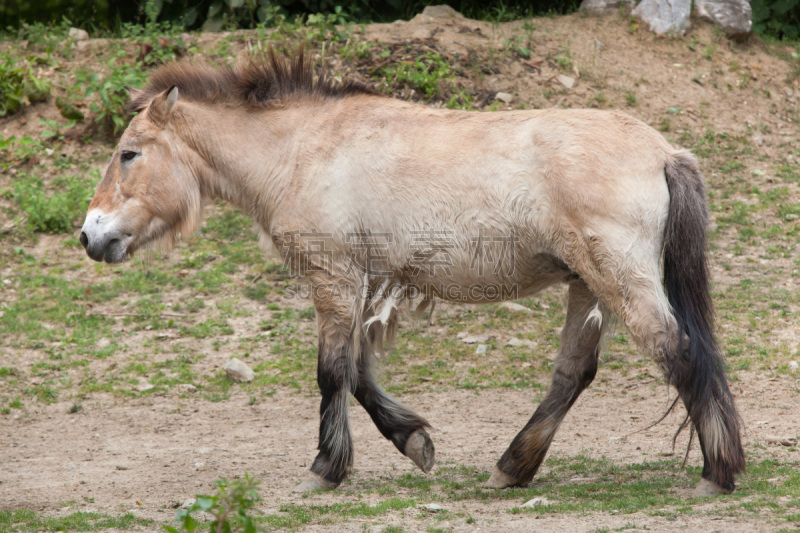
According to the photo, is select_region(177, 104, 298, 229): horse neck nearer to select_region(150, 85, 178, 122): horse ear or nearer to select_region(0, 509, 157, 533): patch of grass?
select_region(150, 85, 178, 122): horse ear

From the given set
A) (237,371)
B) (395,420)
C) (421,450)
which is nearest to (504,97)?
(237,371)

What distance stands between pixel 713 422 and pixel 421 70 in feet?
19.9

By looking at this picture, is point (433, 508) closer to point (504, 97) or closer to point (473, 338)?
point (473, 338)

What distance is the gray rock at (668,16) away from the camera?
33.6 ft

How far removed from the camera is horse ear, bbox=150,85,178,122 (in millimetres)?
4758

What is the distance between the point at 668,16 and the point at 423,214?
7196mm

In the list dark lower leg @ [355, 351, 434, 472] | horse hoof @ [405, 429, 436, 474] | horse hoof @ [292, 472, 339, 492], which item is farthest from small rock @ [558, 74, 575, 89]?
horse hoof @ [292, 472, 339, 492]

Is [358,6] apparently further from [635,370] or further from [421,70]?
[635,370]

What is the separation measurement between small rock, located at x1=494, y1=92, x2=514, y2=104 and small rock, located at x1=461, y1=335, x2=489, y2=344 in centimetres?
319

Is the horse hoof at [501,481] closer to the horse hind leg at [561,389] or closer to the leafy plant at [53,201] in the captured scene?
the horse hind leg at [561,389]

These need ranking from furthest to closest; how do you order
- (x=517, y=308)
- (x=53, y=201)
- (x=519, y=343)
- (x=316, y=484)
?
1. (x=53, y=201)
2. (x=517, y=308)
3. (x=519, y=343)
4. (x=316, y=484)

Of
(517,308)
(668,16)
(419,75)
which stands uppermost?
(668,16)

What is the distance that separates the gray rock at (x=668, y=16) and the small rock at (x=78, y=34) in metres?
6.69

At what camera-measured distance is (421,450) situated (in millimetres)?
4656
